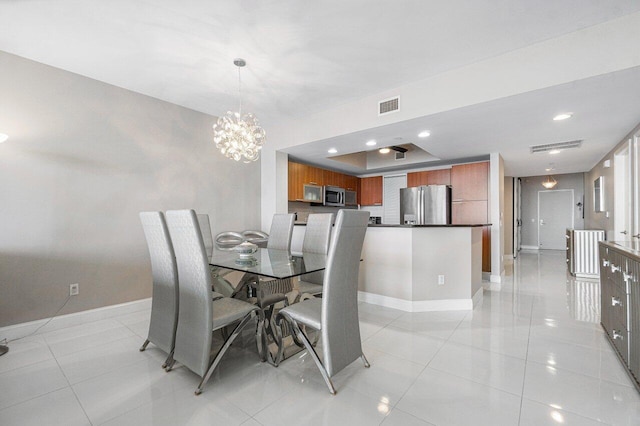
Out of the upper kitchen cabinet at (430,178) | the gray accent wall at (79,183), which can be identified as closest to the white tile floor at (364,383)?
the gray accent wall at (79,183)

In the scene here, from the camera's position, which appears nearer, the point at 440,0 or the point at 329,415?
the point at 329,415

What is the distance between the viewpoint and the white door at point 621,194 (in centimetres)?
382

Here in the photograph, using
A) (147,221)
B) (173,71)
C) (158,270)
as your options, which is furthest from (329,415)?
(173,71)

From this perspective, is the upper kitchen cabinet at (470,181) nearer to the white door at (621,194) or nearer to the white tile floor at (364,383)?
the white door at (621,194)

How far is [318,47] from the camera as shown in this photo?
2.43 meters

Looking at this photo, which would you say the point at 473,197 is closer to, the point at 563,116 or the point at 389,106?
the point at 563,116

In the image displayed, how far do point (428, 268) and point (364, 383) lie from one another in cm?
182

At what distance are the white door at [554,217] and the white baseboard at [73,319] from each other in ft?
35.8

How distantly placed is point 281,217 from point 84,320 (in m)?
2.33

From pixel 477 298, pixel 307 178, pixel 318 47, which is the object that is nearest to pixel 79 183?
pixel 318 47

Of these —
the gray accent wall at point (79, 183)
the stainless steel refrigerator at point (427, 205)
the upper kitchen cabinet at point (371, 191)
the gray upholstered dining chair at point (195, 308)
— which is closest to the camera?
the gray upholstered dining chair at point (195, 308)

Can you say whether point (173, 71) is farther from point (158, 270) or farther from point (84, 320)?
point (84, 320)

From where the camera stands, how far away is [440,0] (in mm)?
1891

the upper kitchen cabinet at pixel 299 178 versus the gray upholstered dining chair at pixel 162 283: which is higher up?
the upper kitchen cabinet at pixel 299 178
